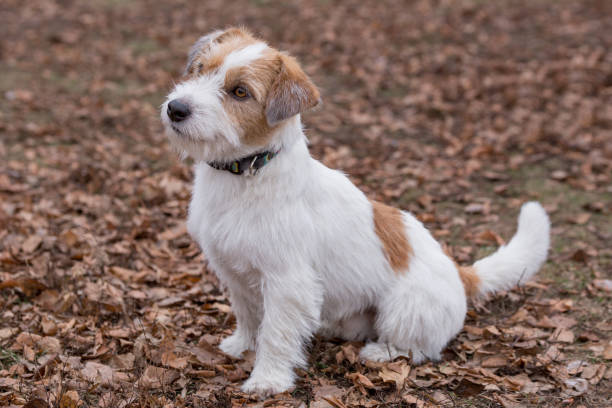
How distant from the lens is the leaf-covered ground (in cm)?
392

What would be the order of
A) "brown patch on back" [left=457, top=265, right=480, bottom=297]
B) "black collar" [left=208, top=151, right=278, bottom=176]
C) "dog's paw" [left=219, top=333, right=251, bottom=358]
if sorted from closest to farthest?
"black collar" [left=208, top=151, right=278, bottom=176] < "dog's paw" [left=219, top=333, right=251, bottom=358] < "brown patch on back" [left=457, top=265, right=480, bottom=297]

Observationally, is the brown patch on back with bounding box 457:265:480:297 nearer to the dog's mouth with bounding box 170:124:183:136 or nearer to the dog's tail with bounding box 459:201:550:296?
the dog's tail with bounding box 459:201:550:296

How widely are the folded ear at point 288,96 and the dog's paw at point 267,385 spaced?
5.14 feet

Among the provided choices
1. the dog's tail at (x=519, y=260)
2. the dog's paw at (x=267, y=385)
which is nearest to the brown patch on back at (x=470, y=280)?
the dog's tail at (x=519, y=260)

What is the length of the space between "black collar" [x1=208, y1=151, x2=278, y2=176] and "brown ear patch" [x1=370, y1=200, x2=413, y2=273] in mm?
870

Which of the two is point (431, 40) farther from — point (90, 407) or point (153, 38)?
point (90, 407)

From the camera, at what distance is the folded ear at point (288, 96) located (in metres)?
3.41

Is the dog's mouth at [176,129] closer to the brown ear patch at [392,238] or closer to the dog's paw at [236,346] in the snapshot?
the brown ear patch at [392,238]

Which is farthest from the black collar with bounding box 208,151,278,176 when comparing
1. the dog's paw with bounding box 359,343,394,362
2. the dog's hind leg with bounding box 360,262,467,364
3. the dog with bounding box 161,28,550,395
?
the dog's paw with bounding box 359,343,394,362

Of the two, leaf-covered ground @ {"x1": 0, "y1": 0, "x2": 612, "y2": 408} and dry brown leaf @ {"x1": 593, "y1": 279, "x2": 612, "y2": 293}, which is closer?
leaf-covered ground @ {"x1": 0, "y1": 0, "x2": 612, "y2": 408}

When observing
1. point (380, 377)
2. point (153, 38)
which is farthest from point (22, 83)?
point (380, 377)

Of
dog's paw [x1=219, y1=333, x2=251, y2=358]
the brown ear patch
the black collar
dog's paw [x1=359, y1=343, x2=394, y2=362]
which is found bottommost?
dog's paw [x1=219, y1=333, x2=251, y2=358]

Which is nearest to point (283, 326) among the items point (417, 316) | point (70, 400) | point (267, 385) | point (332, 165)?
point (267, 385)

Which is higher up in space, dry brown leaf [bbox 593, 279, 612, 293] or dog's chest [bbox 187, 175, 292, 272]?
dog's chest [bbox 187, 175, 292, 272]
